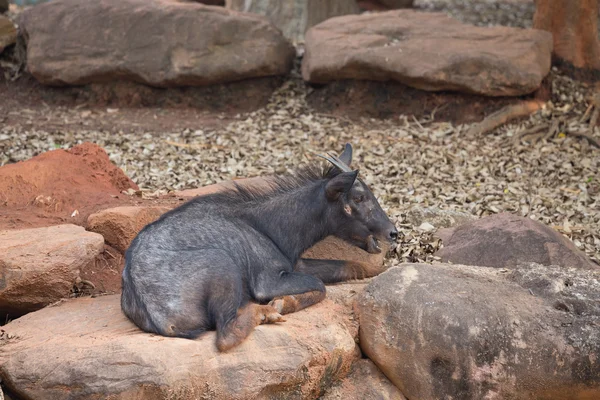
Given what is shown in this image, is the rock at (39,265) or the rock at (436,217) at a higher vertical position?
the rock at (39,265)

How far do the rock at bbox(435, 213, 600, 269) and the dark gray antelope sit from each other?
1143mm

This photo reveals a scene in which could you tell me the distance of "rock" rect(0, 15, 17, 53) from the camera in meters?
12.2

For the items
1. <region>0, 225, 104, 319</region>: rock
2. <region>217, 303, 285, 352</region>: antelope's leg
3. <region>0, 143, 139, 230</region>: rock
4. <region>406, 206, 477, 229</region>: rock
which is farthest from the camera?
<region>406, 206, 477, 229</region>: rock

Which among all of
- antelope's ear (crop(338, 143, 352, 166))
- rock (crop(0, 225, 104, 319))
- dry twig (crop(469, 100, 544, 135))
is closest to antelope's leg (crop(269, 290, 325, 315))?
antelope's ear (crop(338, 143, 352, 166))

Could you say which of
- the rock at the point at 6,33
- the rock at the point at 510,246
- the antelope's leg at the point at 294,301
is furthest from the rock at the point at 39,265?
the rock at the point at 6,33

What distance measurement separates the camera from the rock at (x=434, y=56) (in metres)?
10.5

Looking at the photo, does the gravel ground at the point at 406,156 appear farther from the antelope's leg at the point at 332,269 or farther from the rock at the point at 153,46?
the antelope's leg at the point at 332,269

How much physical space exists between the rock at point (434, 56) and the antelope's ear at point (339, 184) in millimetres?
5025

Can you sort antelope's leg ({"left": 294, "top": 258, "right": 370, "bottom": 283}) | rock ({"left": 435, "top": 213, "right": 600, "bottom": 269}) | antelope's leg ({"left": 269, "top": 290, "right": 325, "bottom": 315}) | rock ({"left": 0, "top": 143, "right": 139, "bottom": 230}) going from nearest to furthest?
antelope's leg ({"left": 269, "top": 290, "right": 325, "bottom": 315}) → antelope's leg ({"left": 294, "top": 258, "right": 370, "bottom": 283}) → rock ({"left": 435, "top": 213, "right": 600, "bottom": 269}) → rock ({"left": 0, "top": 143, "right": 139, "bottom": 230})

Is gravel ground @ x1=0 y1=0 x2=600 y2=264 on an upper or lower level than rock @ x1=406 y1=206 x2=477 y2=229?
lower

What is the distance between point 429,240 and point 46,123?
244 inches

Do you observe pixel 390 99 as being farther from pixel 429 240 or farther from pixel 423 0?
pixel 423 0

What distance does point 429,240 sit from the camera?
7.37 metres

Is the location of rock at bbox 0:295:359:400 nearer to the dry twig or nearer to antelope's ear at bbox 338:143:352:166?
antelope's ear at bbox 338:143:352:166
